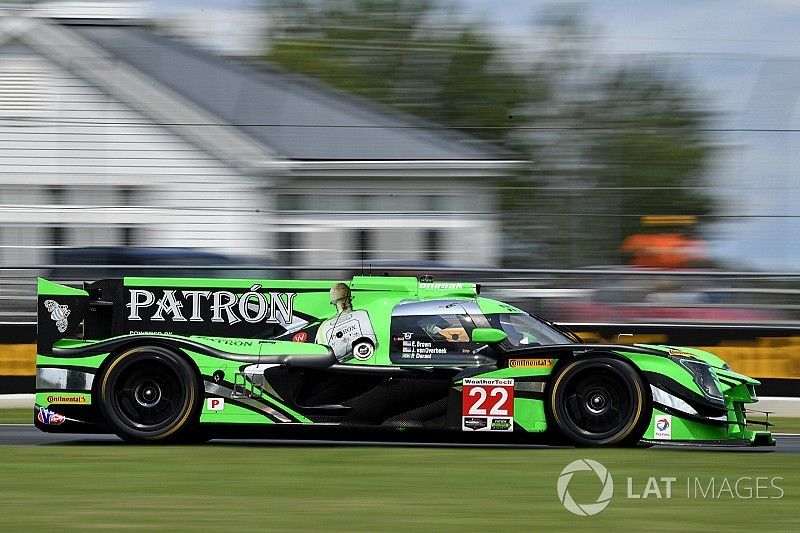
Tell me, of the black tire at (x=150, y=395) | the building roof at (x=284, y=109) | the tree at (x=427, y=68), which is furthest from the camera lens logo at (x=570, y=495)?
the building roof at (x=284, y=109)

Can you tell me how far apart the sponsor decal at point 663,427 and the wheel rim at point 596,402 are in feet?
0.67

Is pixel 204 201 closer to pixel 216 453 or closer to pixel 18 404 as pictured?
pixel 18 404

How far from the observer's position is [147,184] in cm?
1647

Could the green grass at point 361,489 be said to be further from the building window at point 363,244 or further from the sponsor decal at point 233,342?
the building window at point 363,244

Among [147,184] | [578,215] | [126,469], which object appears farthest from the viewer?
[147,184]

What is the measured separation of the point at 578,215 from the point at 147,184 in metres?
5.44

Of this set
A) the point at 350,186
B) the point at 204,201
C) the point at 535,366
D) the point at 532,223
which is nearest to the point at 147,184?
the point at 204,201

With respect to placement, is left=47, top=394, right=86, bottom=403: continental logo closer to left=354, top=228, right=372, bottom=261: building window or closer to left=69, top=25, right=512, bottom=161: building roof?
Result: left=354, top=228, right=372, bottom=261: building window

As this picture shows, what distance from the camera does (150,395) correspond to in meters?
9.34

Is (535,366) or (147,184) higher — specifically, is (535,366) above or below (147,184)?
below

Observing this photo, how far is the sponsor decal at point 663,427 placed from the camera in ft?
28.8

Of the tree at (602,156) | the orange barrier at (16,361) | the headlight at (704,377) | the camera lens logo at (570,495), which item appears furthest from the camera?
the tree at (602,156)

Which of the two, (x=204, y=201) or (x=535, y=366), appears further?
(x=204, y=201)

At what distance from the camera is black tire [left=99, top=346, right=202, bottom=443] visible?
30.2ft
